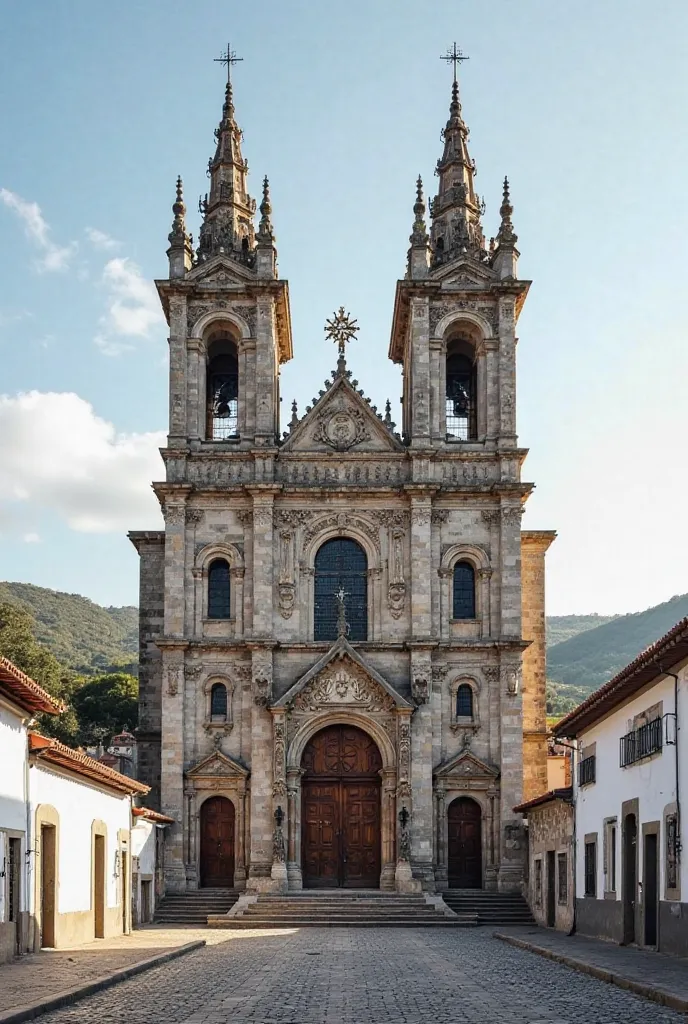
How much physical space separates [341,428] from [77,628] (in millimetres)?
98821

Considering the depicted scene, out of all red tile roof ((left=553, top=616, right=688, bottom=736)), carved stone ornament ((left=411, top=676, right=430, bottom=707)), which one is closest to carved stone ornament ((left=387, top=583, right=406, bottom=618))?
carved stone ornament ((left=411, top=676, right=430, bottom=707))

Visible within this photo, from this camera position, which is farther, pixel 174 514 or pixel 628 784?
pixel 174 514

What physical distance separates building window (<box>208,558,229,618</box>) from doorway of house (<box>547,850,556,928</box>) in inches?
551

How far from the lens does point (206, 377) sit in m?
49.9

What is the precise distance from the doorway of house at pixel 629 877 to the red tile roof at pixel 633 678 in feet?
8.45

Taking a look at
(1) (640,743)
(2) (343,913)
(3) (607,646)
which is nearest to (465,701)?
(2) (343,913)

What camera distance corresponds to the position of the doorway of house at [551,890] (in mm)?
39062

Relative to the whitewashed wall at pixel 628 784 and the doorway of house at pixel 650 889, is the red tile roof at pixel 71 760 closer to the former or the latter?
the whitewashed wall at pixel 628 784

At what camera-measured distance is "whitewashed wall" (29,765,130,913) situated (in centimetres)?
2798

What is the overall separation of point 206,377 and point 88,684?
45.3 metres

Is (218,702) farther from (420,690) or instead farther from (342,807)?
(420,690)

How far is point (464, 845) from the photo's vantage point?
4572 centimetres

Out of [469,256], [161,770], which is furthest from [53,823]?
[469,256]

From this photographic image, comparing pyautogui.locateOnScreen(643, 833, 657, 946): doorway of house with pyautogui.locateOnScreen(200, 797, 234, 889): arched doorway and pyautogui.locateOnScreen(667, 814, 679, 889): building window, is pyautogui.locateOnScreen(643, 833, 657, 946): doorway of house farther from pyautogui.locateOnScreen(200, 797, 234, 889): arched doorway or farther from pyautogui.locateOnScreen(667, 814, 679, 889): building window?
pyautogui.locateOnScreen(200, 797, 234, 889): arched doorway
